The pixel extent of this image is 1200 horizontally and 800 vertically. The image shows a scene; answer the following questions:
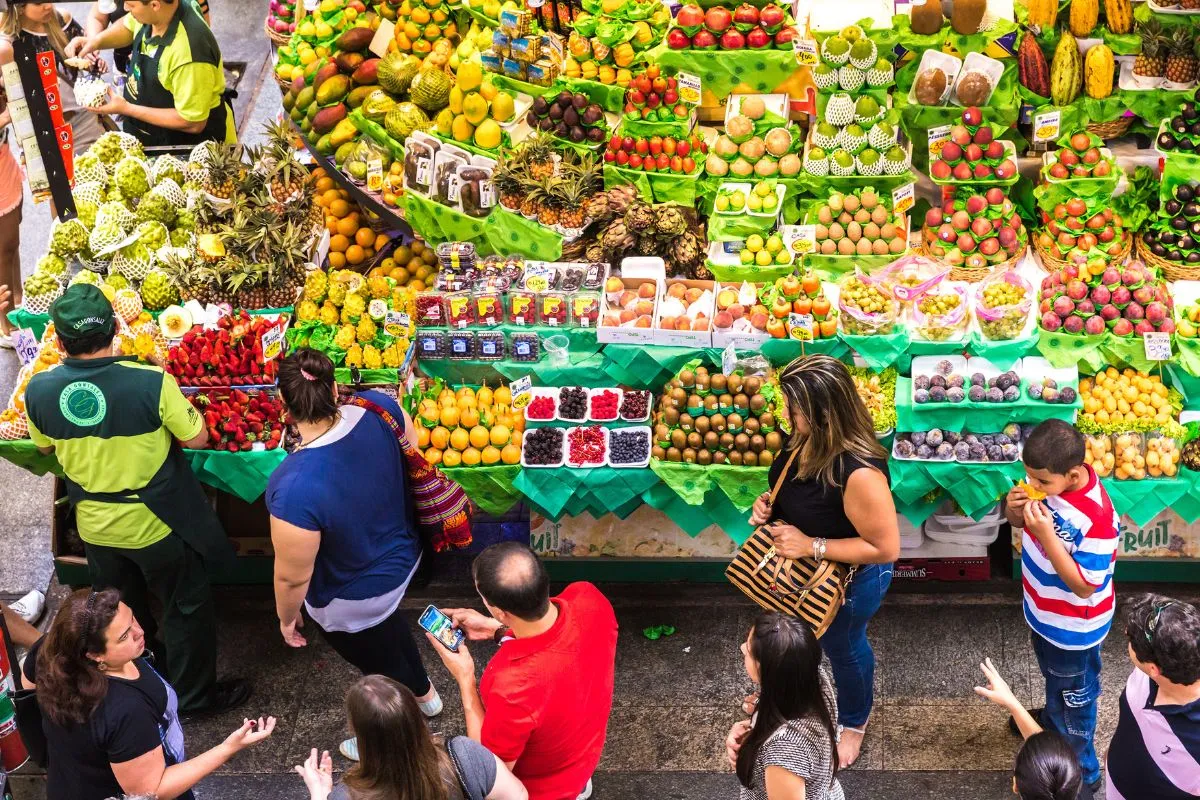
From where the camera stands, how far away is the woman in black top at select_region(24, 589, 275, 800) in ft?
12.1

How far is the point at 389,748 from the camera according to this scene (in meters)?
3.14

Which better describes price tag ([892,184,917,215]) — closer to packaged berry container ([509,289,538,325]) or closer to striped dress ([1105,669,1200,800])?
packaged berry container ([509,289,538,325])

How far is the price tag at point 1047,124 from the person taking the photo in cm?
584

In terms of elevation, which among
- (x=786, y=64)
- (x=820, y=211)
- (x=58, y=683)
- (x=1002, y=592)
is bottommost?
(x=1002, y=592)

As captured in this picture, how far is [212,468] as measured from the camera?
5531 mm

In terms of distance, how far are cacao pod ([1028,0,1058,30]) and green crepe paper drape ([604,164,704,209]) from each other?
1712mm

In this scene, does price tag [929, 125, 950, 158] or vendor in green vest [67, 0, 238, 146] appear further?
vendor in green vest [67, 0, 238, 146]

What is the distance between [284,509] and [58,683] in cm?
89

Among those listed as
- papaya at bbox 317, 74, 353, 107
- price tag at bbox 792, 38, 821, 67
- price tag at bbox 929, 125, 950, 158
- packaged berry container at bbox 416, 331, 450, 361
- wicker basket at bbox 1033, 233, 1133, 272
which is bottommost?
packaged berry container at bbox 416, 331, 450, 361

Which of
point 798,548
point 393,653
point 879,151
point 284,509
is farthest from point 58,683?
point 879,151

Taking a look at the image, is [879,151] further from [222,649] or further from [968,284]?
[222,649]

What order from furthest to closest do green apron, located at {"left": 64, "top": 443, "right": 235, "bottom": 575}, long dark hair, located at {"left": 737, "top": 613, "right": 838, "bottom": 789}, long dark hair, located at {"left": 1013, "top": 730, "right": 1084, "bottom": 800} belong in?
green apron, located at {"left": 64, "top": 443, "right": 235, "bottom": 575} → long dark hair, located at {"left": 737, "top": 613, "right": 838, "bottom": 789} → long dark hair, located at {"left": 1013, "top": 730, "right": 1084, "bottom": 800}

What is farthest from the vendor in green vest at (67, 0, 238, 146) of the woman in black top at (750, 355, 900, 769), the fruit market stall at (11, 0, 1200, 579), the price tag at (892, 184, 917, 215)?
the woman in black top at (750, 355, 900, 769)

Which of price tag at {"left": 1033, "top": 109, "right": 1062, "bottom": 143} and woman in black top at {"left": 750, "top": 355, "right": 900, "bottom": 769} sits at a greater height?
price tag at {"left": 1033, "top": 109, "right": 1062, "bottom": 143}
